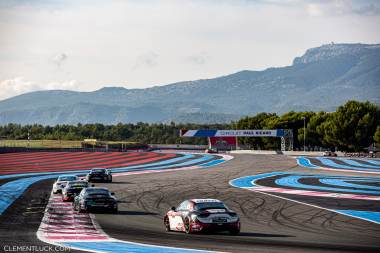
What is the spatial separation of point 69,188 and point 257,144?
434 ft

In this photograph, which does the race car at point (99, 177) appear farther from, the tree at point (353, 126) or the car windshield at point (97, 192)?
the tree at point (353, 126)

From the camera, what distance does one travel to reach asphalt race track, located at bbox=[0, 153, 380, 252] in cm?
2208

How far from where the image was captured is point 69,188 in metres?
40.5

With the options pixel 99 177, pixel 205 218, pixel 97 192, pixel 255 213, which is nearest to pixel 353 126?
pixel 99 177

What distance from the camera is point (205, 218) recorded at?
2388cm

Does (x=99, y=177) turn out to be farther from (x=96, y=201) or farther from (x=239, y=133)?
(x=239, y=133)

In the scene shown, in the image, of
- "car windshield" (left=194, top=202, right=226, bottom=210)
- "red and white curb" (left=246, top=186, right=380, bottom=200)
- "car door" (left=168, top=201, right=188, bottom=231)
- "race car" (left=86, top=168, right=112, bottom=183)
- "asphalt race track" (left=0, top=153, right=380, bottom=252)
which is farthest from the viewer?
"race car" (left=86, top=168, right=112, bottom=183)

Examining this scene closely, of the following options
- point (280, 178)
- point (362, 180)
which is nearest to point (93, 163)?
point (280, 178)

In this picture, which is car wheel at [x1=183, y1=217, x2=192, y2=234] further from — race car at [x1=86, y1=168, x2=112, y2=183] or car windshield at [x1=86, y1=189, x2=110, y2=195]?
race car at [x1=86, y1=168, x2=112, y2=183]

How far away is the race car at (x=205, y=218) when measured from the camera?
2375 centimetres

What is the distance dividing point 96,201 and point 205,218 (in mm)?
9967

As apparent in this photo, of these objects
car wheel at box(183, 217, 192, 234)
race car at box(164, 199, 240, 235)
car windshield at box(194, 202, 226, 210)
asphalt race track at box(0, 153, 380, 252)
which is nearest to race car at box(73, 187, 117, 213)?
asphalt race track at box(0, 153, 380, 252)

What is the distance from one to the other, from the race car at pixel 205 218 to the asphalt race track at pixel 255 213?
34 centimetres

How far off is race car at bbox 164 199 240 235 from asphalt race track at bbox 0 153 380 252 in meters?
0.34
